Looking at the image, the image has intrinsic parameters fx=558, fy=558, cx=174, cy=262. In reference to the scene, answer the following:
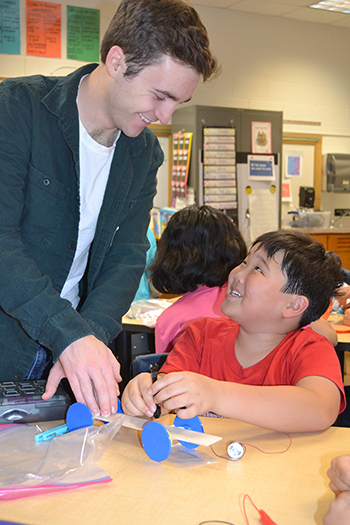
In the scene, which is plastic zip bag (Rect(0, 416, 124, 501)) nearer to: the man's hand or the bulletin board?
the man's hand

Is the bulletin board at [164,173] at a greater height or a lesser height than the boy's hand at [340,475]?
greater

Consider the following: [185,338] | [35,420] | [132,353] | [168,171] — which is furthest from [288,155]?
[35,420]

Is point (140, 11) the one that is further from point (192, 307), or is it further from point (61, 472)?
point (192, 307)

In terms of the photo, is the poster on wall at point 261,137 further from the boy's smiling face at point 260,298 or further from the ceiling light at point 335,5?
the boy's smiling face at point 260,298

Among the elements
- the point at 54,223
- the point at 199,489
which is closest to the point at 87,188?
the point at 54,223

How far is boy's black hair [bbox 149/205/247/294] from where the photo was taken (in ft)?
6.66

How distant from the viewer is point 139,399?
113 cm

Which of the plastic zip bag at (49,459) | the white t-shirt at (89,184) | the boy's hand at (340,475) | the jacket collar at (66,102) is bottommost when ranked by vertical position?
the plastic zip bag at (49,459)

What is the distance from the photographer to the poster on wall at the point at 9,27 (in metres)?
4.61

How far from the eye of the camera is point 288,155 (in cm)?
617

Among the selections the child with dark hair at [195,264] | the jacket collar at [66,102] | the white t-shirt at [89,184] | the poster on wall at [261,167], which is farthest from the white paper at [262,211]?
the jacket collar at [66,102]

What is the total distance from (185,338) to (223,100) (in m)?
4.56

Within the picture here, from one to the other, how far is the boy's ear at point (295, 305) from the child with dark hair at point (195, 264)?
60 centimetres

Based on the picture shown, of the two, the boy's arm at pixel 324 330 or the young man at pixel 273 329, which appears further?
the boy's arm at pixel 324 330
